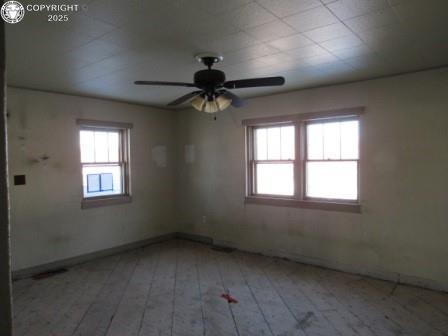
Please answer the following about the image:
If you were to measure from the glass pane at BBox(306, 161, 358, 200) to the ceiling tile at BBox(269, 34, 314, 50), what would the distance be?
2.06 meters

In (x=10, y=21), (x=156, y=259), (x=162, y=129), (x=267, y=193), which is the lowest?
(x=156, y=259)

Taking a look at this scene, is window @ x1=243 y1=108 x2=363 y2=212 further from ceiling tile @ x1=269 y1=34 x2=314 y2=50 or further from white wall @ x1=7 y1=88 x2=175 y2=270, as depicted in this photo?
white wall @ x1=7 y1=88 x2=175 y2=270

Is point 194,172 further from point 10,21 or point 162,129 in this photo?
point 10,21

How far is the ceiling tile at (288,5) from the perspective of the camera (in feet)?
6.68

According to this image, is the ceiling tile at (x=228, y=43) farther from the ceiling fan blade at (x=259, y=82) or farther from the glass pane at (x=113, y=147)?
the glass pane at (x=113, y=147)

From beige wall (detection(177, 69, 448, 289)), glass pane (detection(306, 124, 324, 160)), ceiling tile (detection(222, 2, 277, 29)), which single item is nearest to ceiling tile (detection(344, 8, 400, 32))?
ceiling tile (detection(222, 2, 277, 29))

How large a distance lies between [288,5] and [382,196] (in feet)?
9.33

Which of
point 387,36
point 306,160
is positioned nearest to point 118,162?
point 306,160

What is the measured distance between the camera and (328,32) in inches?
100

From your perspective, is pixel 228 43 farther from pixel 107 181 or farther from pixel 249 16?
pixel 107 181

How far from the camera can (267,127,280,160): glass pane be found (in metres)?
4.93

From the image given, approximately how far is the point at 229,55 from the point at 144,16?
1.04m

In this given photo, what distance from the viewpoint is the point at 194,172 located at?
5.96 m

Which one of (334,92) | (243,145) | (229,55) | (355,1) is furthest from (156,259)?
(355,1)
